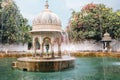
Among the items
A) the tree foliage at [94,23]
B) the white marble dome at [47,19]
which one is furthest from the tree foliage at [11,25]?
the white marble dome at [47,19]

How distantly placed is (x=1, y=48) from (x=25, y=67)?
2771 centimetres

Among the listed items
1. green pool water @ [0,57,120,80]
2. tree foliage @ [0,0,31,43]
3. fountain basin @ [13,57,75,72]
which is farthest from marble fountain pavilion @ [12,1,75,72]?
tree foliage @ [0,0,31,43]

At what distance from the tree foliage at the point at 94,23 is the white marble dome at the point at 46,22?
21.7 m

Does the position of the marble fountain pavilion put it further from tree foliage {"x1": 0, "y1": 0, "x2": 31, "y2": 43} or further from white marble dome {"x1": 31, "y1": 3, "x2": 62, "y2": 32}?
tree foliage {"x1": 0, "y1": 0, "x2": 31, "y2": 43}

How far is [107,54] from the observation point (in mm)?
36719

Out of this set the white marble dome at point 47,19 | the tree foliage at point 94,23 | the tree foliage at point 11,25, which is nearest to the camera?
the white marble dome at point 47,19

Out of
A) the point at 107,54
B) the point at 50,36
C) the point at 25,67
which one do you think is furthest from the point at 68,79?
the point at 107,54

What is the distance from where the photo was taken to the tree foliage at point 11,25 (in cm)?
4444

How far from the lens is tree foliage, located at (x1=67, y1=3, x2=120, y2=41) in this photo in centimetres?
4369

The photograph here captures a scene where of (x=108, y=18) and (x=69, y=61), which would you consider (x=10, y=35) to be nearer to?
(x=108, y=18)

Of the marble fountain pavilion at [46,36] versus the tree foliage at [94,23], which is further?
the tree foliage at [94,23]

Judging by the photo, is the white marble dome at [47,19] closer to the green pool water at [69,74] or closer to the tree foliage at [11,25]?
the green pool water at [69,74]

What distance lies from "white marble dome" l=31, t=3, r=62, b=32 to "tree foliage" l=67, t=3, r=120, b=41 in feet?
71.0

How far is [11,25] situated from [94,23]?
46.6ft
